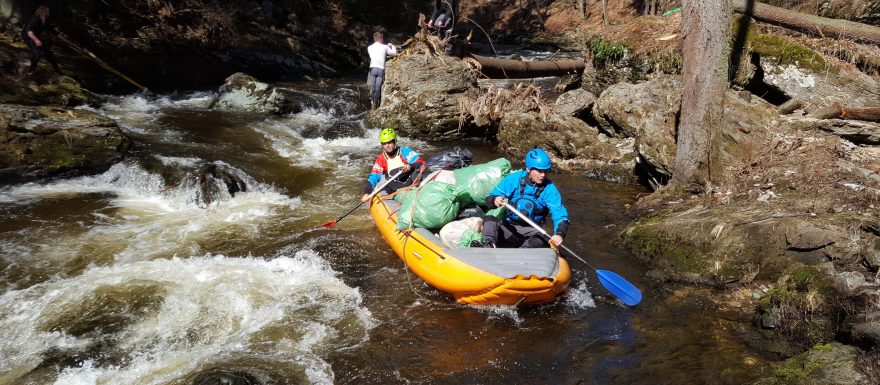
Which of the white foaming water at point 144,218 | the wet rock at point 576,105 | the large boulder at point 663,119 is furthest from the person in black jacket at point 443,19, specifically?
the white foaming water at point 144,218

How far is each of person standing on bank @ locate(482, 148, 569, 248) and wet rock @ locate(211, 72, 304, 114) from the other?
806 cm

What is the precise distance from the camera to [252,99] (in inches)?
485

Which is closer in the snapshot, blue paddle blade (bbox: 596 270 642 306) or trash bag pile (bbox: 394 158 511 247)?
blue paddle blade (bbox: 596 270 642 306)

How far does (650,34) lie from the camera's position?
416 inches

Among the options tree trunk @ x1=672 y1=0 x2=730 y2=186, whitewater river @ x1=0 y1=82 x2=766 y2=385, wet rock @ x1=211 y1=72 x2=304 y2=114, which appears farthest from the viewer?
wet rock @ x1=211 y1=72 x2=304 y2=114

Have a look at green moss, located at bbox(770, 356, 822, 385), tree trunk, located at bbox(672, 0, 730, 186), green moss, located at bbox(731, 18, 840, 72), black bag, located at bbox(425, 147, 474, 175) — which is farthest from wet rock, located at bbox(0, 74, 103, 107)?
green moss, located at bbox(731, 18, 840, 72)

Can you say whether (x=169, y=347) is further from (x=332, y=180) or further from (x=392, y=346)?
(x=332, y=180)

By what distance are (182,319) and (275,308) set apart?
773 mm

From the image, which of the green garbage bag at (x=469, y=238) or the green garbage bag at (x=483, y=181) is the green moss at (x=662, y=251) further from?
the green garbage bag at (x=469, y=238)

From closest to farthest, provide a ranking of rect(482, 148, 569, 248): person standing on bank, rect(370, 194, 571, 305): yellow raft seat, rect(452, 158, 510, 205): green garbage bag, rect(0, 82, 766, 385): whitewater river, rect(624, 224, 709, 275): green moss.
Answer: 1. rect(0, 82, 766, 385): whitewater river
2. rect(370, 194, 571, 305): yellow raft seat
3. rect(482, 148, 569, 248): person standing on bank
4. rect(624, 224, 709, 275): green moss
5. rect(452, 158, 510, 205): green garbage bag

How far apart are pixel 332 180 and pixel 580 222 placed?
3990mm

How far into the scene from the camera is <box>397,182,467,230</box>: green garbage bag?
545cm

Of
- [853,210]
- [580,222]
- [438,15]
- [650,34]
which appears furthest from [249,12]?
[853,210]

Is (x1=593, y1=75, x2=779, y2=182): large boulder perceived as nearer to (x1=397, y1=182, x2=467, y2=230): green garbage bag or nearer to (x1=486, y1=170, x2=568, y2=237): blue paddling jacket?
(x1=486, y1=170, x2=568, y2=237): blue paddling jacket
